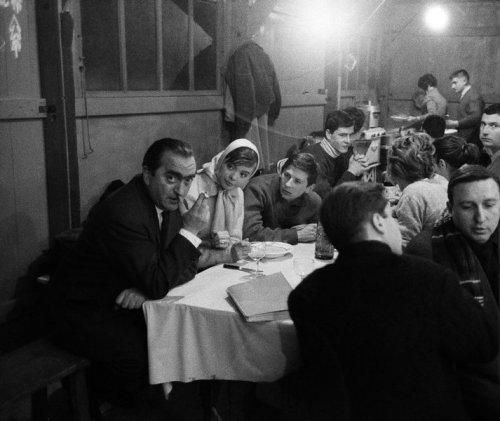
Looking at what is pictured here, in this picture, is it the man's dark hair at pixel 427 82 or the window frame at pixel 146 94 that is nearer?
the window frame at pixel 146 94

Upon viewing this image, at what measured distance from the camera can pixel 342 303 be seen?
157 centimetres

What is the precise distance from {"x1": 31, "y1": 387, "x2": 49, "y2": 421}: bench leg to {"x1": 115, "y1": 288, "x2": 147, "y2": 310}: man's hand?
716mm

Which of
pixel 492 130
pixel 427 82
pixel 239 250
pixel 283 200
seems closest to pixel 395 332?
pixel 239 250

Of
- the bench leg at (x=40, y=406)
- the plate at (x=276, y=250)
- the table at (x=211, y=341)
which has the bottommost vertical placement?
the bench leg at (x=40, y=406)

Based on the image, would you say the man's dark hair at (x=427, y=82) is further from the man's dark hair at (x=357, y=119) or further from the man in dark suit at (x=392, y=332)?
the man in dark suit at (x=392, y=332)

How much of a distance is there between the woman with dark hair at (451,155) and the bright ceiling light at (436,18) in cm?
629

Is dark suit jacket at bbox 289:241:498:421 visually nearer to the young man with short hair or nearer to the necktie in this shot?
the necktie

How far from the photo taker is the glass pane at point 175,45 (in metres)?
4.54

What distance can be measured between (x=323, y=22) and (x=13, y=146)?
15.3 feet

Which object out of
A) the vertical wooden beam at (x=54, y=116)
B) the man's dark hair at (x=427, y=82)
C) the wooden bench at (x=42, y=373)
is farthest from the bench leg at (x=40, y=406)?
the man's dark hair at (x=427, y=82)

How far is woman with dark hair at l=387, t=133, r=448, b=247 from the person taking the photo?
316 centimetres

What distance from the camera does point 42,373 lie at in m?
2.41

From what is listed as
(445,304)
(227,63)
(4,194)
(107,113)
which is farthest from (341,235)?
(227,63)

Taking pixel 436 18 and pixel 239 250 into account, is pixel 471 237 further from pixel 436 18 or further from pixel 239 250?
pixel 436 18
